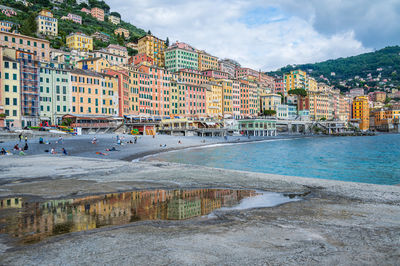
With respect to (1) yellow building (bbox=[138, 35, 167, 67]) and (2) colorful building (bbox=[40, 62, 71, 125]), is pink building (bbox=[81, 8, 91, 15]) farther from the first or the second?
(2) colorful building (bbox=[40, 62, 71, 125])

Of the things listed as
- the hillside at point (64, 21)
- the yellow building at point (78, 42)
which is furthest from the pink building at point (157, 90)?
the hillside at point (64, 21)

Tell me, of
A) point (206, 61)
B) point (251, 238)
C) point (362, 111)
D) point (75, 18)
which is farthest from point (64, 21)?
point (362, 111)

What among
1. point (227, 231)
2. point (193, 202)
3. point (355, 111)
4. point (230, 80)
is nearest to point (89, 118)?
point (193, 202)

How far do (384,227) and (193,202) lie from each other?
21.2 feet

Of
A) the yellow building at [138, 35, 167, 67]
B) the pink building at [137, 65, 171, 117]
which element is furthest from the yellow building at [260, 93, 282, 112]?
the pink building at [137, 65, 171, 117]

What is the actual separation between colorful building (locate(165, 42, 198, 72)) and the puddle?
117m

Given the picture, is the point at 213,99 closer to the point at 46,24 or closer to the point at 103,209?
the point at 46,24

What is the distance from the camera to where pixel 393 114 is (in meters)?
183

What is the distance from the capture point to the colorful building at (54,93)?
200ft

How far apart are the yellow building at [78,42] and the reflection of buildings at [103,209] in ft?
393

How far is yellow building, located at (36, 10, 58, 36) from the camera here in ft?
413

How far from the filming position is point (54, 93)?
62250 mm

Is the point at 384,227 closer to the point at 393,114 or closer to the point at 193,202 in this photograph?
the point at 193,202

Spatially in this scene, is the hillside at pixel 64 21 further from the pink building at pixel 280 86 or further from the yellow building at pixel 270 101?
the pink building at pixel 280 86
